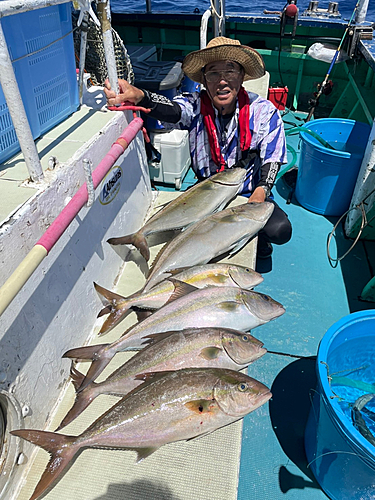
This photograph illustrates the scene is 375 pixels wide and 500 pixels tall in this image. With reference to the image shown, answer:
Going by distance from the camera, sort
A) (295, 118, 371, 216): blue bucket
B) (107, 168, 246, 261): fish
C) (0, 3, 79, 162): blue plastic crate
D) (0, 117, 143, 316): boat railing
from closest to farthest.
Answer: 1. (0, 117, 143, 316): boat railing
2. (0, 3, 79, 162): blue plastic crate
3. (107, 168, 246, 261): fish
4. (295, 118, 371, 216): blue bucket

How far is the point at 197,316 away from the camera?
1.76m

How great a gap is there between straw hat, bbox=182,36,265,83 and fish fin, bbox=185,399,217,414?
7.76 ft

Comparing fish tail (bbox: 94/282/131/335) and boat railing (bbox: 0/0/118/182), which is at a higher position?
boat railing (bbox: 0/0/118/182)

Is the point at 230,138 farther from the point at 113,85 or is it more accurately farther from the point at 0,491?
the point at 0,491

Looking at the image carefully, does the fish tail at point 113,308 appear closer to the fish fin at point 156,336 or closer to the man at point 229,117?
the fish fin at point 156,336

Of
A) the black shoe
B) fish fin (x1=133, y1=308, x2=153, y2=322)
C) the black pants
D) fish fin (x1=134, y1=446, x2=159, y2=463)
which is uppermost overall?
fish fin (x1=134, y1=446, x2=159, y2=463)

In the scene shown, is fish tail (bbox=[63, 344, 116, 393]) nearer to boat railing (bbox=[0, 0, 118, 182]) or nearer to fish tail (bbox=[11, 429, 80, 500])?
fish tail (bbox=[11, 429, 80, 500])

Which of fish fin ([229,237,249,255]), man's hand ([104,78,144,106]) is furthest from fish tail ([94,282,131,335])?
man's hand ([104,78,144,106])

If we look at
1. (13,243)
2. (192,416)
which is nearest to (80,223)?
(13,243)

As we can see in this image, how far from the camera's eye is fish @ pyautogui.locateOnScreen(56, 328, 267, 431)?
1.54 meters

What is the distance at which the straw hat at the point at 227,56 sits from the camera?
2547 millimetres

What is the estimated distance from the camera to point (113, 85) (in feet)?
8.39

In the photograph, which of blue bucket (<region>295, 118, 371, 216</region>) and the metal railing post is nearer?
the metal railing post

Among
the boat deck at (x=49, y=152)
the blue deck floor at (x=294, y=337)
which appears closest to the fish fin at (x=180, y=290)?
the boat deck at (x=49, y=152)
